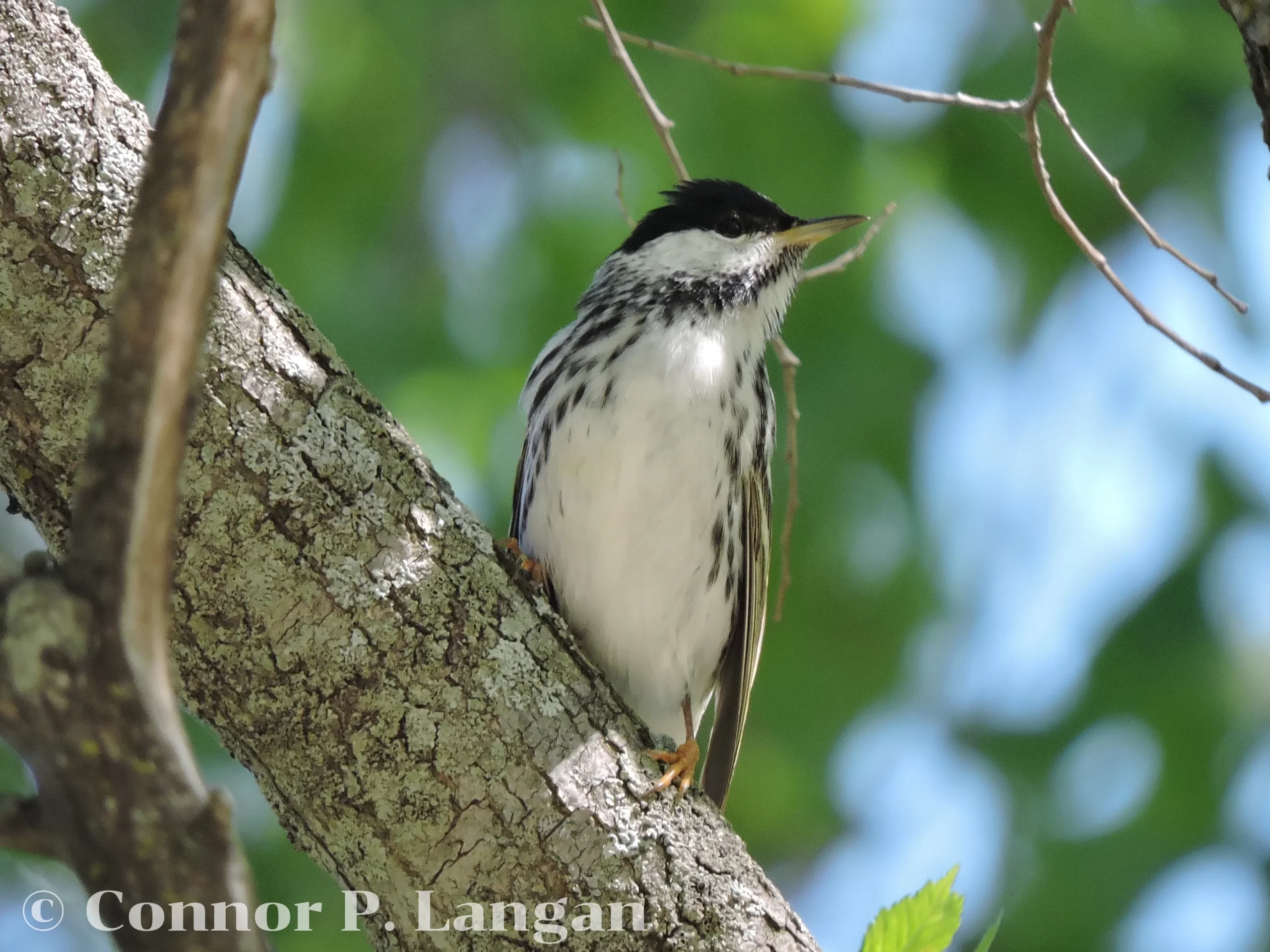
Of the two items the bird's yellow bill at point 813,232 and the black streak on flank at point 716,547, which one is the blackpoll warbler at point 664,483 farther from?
the bird's yellow bill at point 813,232

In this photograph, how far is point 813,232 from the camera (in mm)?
3770

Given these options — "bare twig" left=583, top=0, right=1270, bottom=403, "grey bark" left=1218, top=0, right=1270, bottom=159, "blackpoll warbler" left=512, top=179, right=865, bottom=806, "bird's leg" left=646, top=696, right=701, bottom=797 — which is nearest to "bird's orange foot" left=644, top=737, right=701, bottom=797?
"bird's leg" left=646, top=696, right=701, bottom=797

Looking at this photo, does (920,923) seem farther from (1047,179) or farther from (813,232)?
(813,232)

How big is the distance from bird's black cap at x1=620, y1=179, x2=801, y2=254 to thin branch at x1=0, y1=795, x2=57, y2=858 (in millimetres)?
2765

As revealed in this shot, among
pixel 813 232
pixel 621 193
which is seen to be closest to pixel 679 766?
pixel 621 193

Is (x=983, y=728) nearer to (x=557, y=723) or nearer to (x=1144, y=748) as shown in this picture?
(x=1144, y=748)

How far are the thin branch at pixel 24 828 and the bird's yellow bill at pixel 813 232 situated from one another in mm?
2912

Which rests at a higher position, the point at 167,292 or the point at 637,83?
the point at 637,83

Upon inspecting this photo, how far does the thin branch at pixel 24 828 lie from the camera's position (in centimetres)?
114

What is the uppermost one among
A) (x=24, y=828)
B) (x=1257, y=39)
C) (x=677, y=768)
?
(x=1257, y=39)

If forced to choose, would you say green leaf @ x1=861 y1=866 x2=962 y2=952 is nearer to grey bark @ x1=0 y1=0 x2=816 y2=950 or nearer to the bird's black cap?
grey bark @ x1=0 y1=0 x2=816 y2=950

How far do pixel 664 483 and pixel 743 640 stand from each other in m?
0.59

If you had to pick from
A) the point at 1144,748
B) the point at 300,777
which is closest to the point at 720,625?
the point at 300,777

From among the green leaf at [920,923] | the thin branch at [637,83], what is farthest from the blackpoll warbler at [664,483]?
the green leaf at [920,923]
